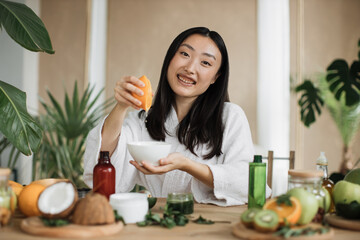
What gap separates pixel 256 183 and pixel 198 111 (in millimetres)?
756

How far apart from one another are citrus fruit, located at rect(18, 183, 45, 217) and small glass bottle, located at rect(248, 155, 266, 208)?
68 cm

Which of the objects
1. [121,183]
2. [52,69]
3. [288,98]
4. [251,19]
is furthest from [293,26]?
[121,183]

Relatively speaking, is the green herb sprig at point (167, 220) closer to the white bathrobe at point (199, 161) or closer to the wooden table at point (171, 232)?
the wooden table at point (171, 232)

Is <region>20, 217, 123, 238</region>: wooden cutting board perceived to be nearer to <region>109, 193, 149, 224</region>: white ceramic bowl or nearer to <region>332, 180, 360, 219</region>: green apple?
<region>109, 193, 149, 224</region>: white ceramic bowl

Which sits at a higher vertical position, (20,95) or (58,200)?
(20,95)

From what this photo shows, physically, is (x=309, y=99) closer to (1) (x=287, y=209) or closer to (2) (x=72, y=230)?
(1) (x=287, y=209)

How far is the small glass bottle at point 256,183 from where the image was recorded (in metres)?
1.24

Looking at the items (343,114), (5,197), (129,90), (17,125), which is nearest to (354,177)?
(129,90)

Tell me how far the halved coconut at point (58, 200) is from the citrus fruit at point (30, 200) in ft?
0.21

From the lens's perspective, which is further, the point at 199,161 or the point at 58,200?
the point at 199,161

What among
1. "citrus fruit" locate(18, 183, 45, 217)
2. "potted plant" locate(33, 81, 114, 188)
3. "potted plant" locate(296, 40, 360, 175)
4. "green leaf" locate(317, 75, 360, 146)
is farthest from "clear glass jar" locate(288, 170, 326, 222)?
"green leaf" locate(317, 75, 360, 146)

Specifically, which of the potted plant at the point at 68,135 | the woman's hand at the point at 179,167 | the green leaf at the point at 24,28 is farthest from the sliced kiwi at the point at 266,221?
the potted plant at the point at 68,135

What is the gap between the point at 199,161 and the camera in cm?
179

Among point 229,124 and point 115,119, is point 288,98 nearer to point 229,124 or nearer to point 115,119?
point 229,124
